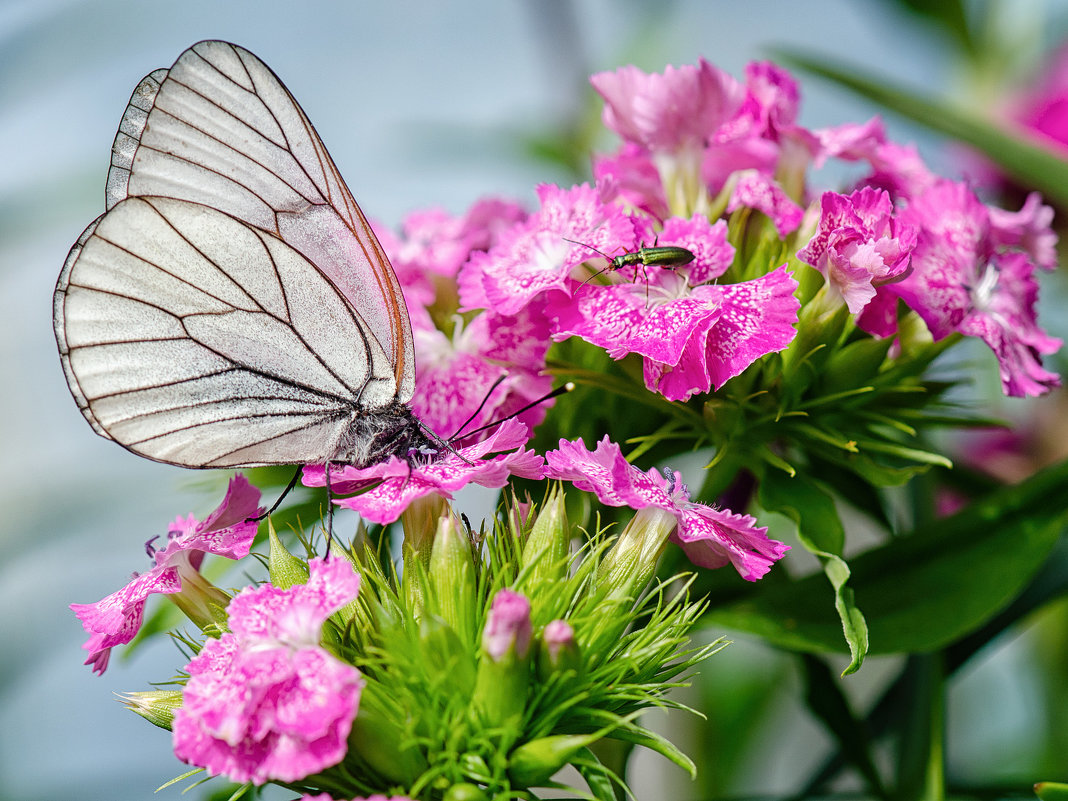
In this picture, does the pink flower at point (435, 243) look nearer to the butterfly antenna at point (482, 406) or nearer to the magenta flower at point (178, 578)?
the butterfly antenna at point (482, 406)

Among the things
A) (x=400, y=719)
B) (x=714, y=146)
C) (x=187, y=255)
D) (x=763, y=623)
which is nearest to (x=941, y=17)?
(x=714, y=146)

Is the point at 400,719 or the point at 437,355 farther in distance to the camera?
the point at 437,355

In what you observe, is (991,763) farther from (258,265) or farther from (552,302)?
(258,265)

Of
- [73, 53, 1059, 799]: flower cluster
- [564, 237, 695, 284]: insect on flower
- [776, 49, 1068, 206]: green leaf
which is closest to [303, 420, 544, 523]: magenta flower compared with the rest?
[73, 53, 1059, 799]: flower cluster

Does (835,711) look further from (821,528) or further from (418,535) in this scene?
(418,535)

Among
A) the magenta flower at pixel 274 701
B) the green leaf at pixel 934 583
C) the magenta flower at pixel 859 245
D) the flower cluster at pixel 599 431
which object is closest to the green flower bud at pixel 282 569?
the flower cluster at pixel 599 431

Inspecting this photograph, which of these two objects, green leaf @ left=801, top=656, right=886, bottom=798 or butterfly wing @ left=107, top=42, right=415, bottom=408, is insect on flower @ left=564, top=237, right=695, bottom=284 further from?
green leaf @ left=801, top=656, right=886, bottom=798
